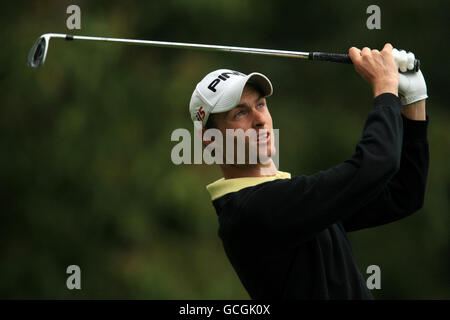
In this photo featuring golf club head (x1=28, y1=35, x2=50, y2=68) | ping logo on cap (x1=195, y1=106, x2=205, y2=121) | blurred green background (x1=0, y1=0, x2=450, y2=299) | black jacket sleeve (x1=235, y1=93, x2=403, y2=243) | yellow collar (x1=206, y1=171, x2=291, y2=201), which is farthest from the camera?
blurred green background (x1=0, y1=0, x2=450, y2=299)

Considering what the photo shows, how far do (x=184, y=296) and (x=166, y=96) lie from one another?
1.57m

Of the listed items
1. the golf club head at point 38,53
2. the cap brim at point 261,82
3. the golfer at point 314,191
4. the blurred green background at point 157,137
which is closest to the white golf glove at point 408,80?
the golfer at point 314,191

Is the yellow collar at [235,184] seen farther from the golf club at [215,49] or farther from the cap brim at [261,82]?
the golf club at [215,49]

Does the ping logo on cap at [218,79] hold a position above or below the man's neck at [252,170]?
above

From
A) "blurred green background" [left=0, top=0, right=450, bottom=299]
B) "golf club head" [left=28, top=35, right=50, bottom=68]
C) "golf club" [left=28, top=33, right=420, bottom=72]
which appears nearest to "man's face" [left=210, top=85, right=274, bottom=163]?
"golf club" [left=28, top=33, right=420, bottom=72]

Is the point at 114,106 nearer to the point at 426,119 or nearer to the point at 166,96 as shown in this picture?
the point at 166,96

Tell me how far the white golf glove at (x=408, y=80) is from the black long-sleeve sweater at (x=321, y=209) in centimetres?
9

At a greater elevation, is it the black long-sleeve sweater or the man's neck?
the man's neck

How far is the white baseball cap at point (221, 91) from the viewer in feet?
7.83

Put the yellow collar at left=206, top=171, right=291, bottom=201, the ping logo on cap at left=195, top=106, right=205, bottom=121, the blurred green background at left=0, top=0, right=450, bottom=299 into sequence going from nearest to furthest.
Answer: the yellow collar at left=206, top=171, right=291, bottom=201 < the ping logo on cap at left=195, top=106, right=205, bottom=121 < the blurred green background at left=0, top=0, right=450, bottom=299

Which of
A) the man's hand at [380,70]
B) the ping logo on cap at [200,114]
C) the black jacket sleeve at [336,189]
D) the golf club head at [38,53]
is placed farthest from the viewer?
the golf club head at [38,53]

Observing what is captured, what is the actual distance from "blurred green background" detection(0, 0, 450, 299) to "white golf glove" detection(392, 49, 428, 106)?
157 inches

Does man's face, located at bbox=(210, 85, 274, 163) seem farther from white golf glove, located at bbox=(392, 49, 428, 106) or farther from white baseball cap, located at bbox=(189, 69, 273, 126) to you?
white golf glove, located at bbox=(392, 49, 428, 106)

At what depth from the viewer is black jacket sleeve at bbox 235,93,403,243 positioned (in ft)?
6.72
